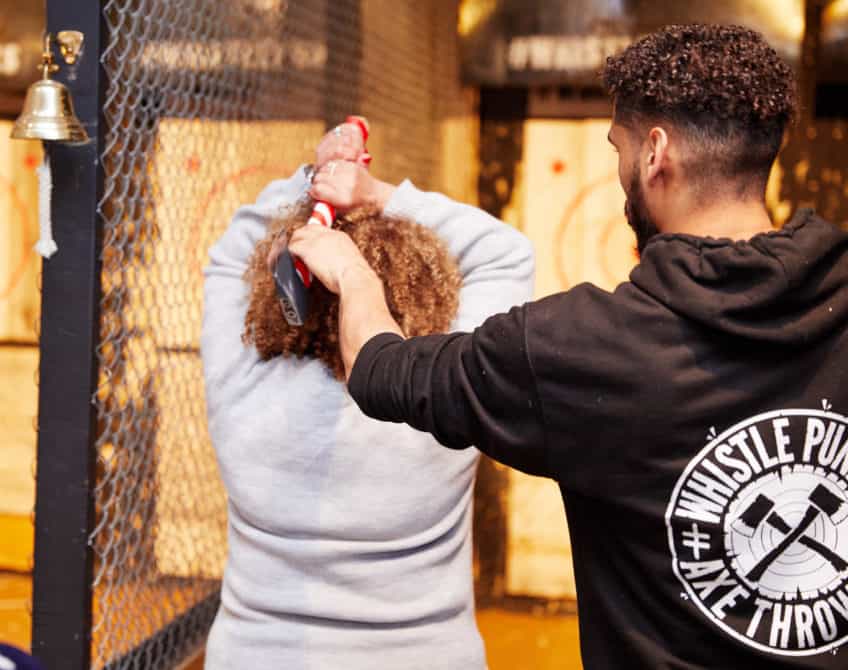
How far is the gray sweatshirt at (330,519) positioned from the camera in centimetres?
101

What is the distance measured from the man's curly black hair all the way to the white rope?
26.5 inches

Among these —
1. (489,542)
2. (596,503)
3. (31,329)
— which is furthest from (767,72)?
(31,329)

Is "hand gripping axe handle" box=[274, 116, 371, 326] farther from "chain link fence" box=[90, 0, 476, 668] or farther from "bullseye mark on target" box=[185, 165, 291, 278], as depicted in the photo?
"bullseye mark on target" box=[185, 165, 291, 278]

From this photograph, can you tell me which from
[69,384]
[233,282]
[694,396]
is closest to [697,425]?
[694,396]

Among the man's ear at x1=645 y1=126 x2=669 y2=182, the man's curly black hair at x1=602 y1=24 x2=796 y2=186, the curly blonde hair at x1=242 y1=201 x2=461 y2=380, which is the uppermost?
the man's curly black hair at x1=602 y1=24 x2=796 y2=186

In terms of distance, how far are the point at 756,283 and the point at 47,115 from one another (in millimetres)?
740

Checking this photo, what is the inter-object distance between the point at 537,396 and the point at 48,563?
0.70m

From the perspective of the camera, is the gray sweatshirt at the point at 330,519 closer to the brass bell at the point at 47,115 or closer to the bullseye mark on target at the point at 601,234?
the brass bell at the point at 47,115

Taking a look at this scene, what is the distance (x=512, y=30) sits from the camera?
272 centimetres

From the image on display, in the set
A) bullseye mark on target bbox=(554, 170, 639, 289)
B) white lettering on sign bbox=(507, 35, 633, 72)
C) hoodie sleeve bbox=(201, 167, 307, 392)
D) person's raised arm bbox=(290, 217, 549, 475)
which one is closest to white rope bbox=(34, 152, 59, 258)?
hoodie sleeve bbox=(201, 167, 307, 392)

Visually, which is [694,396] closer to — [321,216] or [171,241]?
[321,216]

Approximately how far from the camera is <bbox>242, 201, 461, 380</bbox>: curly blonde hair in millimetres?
994

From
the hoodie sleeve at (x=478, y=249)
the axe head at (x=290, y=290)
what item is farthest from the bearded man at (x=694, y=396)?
the hoodie sleeve at (x=478, y=249)

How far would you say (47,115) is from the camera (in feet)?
3.50
